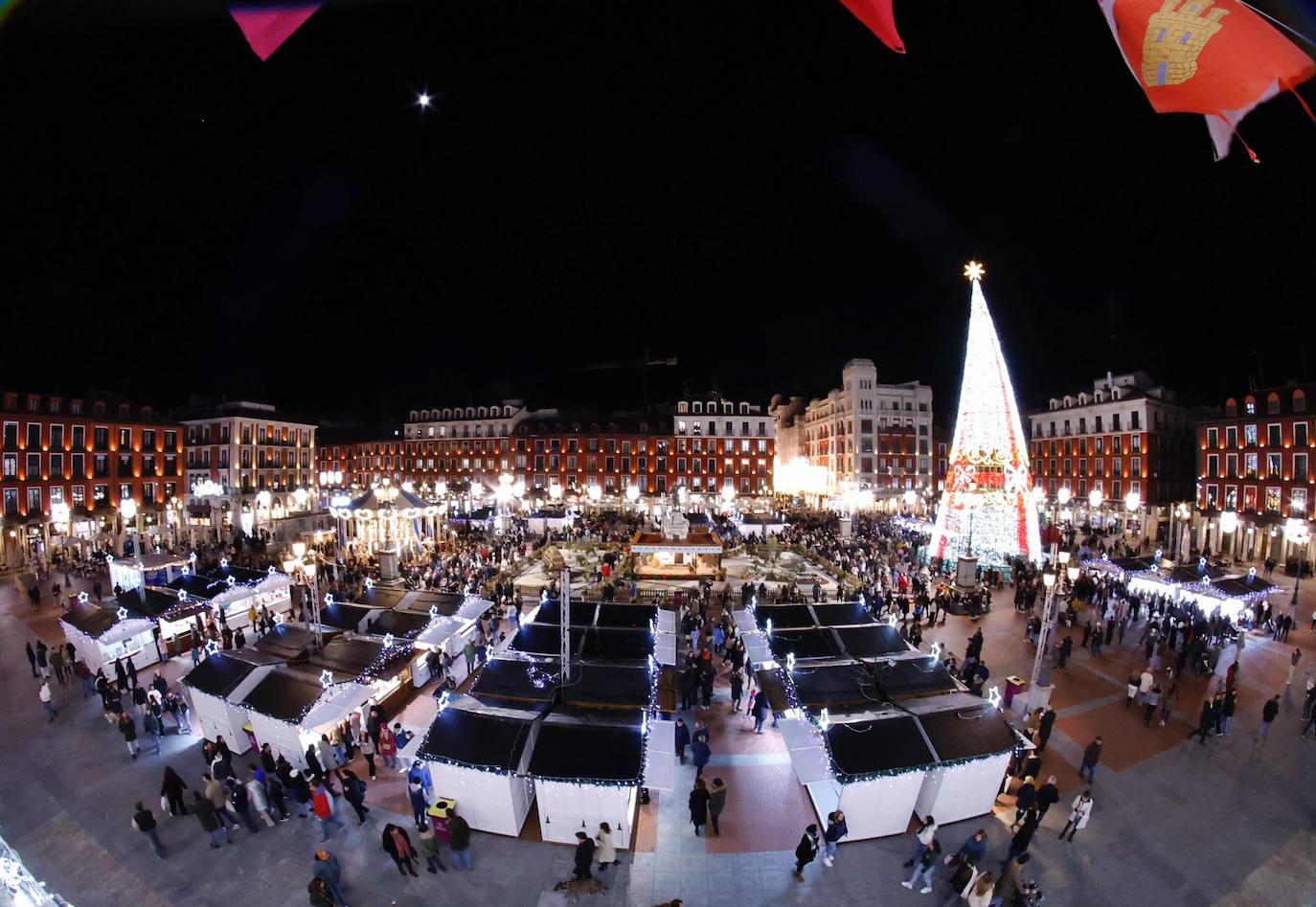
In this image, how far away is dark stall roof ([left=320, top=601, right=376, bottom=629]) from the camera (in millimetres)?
15422

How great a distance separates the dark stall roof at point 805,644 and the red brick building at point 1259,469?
35560 millimetres

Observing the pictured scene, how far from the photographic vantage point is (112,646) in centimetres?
1438

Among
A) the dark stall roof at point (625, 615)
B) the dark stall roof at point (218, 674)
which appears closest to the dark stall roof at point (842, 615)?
the dark stall roof at point (625, 615)

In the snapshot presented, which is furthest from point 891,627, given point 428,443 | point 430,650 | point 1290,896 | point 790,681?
point 428,443

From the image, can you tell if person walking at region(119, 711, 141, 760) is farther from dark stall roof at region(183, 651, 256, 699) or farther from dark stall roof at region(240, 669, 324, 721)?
dark stall roof at region(240, 669, 324, 721)

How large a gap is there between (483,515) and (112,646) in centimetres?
2470

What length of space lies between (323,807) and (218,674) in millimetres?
5088

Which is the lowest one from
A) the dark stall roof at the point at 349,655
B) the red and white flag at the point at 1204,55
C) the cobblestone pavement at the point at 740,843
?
the cobblestone pavement at the point at 740,843

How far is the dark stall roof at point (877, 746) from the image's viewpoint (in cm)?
843

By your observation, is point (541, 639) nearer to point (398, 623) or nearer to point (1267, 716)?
point (398, 623)

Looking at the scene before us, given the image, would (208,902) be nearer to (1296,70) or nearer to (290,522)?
(1296,70)

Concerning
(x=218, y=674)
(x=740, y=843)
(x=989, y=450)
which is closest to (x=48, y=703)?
(x=218, y=674)

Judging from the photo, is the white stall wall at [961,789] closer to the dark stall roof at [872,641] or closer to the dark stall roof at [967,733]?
the dark stall roof at [967,733]

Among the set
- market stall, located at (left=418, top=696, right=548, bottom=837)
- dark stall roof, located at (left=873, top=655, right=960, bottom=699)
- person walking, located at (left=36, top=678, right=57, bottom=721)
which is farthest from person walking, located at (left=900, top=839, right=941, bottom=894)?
person walking, located at (left=36, top=678, right=57, bottom=721)
